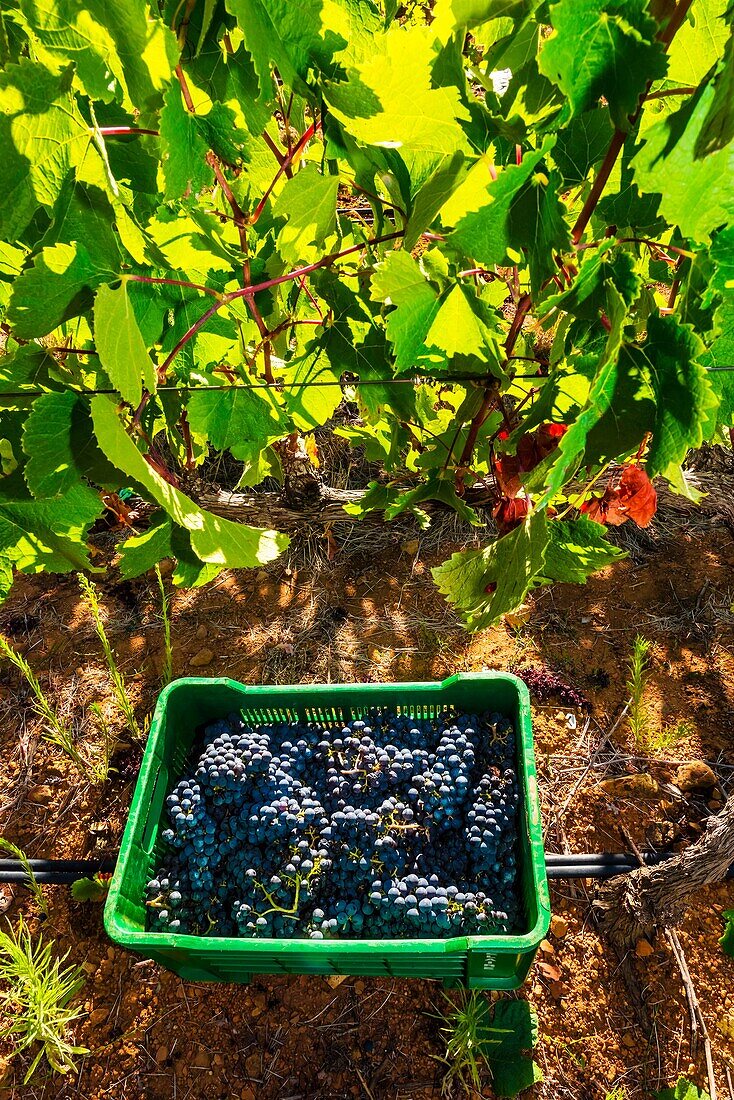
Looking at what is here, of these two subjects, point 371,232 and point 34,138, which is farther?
point 371,232

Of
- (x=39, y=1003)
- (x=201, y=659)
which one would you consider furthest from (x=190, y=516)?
(x=201, y=659)

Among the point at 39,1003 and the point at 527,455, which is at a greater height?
the point at 527,455

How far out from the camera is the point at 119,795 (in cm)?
226

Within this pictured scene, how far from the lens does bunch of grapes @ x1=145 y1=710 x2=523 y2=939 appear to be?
1.78m

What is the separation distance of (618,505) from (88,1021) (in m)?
1.81

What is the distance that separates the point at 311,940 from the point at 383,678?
2.98 feet

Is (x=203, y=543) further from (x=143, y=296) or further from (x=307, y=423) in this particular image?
(x=307, y=423)

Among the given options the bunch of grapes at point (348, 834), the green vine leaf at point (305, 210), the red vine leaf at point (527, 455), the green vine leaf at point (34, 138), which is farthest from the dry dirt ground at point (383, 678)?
the green vine leaf at point (34, 138)

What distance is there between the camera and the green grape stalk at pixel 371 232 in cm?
97

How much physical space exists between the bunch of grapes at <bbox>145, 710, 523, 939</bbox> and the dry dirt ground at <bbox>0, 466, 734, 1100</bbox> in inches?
11.5

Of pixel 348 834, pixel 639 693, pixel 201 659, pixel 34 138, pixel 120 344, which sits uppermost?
pixel 34 138

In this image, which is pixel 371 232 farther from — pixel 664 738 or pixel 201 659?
pixel 664 738

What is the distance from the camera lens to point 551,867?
2029mm

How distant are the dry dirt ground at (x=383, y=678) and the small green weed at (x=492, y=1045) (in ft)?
0.14
